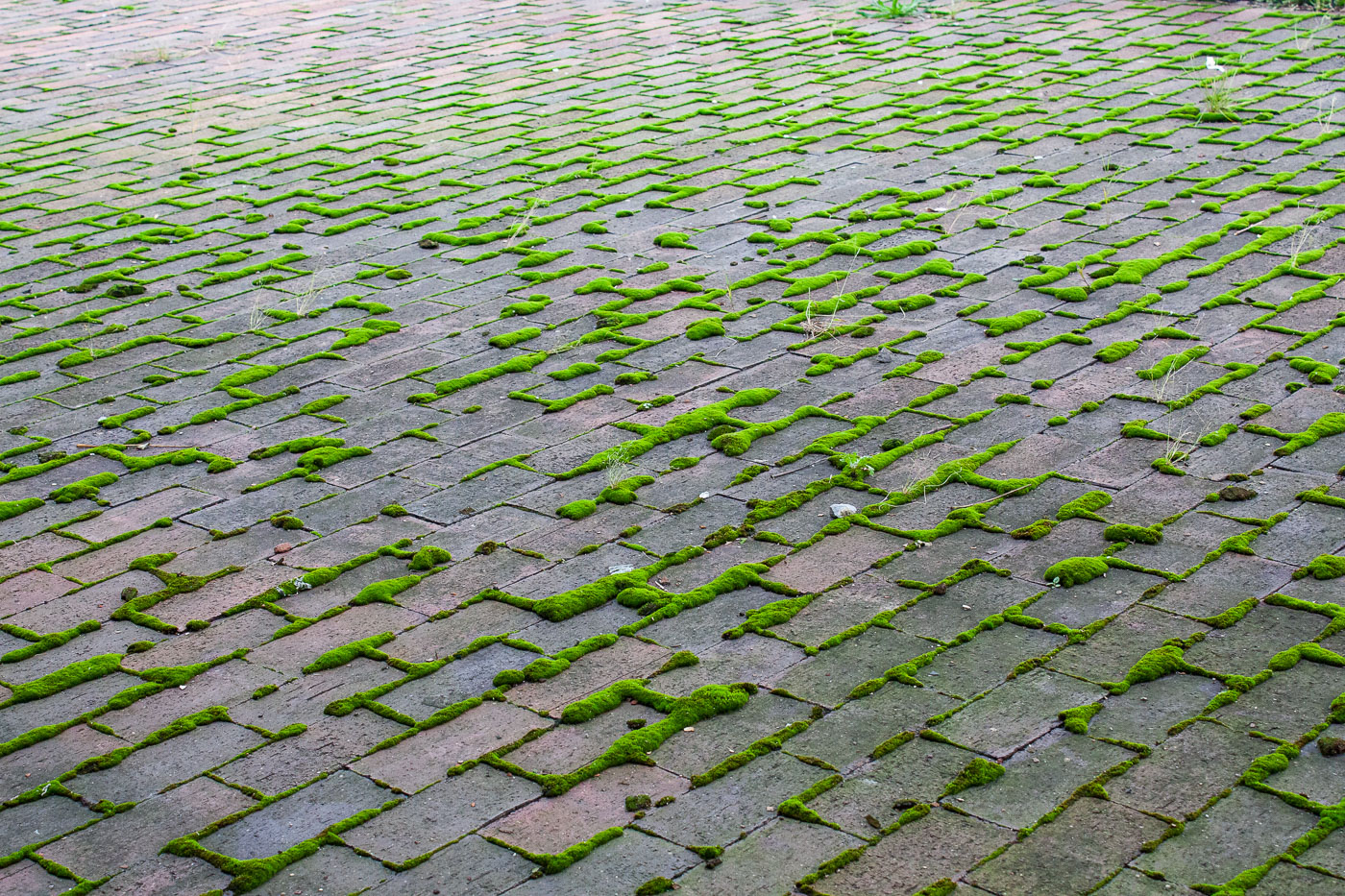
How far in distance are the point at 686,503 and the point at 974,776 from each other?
151cm

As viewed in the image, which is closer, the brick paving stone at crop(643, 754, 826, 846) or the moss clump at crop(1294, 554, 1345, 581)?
the brick paving stone at crop(643, 754, 826, 846)

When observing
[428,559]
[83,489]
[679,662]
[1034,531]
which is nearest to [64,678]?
[428,559]

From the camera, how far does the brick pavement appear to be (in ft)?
9.57

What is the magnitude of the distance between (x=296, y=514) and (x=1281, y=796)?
2.97 m

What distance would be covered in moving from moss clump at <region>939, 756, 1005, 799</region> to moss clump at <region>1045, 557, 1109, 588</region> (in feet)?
2.78

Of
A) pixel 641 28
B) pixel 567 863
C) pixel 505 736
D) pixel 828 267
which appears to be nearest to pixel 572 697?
pixel 505 736

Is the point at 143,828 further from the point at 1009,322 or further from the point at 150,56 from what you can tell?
the point at 150,56

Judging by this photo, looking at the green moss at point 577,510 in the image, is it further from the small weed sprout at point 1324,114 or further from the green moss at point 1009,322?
the small weed sprout at point 1324,114

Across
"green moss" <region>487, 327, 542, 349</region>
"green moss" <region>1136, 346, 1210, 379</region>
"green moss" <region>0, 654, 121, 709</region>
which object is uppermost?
"green moss" <region>487, 327, 542, 349</region>

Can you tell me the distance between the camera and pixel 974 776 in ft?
9.77

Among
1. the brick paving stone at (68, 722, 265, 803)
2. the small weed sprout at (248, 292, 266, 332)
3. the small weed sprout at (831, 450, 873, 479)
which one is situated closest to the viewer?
the brick paving stone at (68, 722, 265, 803)

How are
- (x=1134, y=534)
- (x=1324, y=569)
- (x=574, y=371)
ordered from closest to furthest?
1. (x=1324, y=569)
2. (x=1134, y=534)
3. (x=574, y=371)

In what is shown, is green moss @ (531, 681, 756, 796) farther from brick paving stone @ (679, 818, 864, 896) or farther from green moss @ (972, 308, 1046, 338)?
green moss @ (972, 308, 1046, 338)

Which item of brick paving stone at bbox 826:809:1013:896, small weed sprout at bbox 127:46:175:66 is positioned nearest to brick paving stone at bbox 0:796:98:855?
brick paving stone at bbox 826:809:1013:896
